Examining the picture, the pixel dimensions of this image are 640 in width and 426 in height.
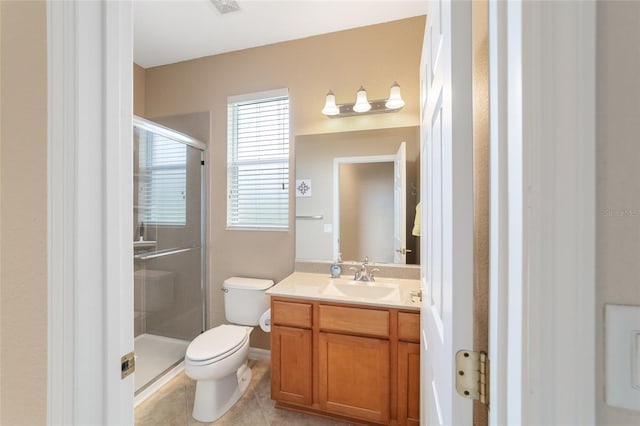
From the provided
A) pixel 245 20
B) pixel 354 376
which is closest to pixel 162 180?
pixel 245 20

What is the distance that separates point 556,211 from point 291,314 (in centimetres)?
150

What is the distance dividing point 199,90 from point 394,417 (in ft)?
9.48

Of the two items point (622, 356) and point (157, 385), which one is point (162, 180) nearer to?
point (157, 385)

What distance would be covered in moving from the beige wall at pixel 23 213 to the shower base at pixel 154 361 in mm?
1571

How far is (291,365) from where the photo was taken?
1.59 metres

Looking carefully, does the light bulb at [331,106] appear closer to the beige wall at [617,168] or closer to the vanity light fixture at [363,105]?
the vanity light fixture at [363,105]

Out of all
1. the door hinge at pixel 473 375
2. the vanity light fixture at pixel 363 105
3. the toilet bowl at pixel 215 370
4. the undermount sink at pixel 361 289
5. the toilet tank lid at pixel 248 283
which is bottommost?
the toilet bowl at pixel 215 370

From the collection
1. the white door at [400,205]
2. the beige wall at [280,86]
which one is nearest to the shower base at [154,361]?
the beige wall at [280,86]

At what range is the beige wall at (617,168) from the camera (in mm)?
318

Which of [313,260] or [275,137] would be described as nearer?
[313,260]

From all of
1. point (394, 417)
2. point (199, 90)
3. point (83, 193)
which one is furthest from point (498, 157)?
point (199, 90)

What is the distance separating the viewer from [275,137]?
224cm

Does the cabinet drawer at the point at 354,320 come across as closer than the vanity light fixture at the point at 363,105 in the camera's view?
Yes

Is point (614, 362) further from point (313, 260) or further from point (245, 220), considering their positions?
point (245, 220)
